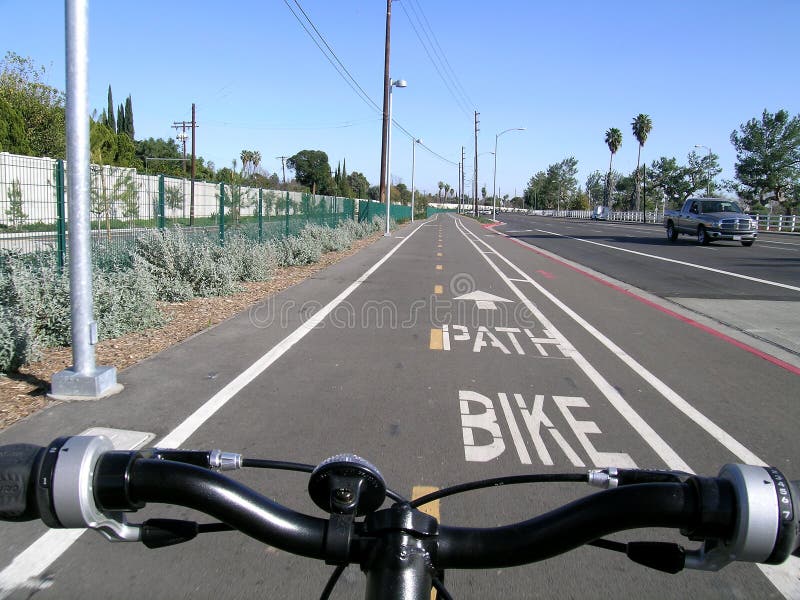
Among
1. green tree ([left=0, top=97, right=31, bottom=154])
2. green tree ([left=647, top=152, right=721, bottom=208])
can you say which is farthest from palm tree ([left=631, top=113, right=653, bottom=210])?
green tree ([left=0, top=97, right=31, bottom=154])

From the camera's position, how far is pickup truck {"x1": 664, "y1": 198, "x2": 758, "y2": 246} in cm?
2989

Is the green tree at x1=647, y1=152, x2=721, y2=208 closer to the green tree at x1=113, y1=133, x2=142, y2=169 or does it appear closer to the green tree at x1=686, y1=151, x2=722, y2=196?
the green tree at x1=686, y1=151, x2=722, y2=196

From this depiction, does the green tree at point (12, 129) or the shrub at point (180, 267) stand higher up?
the green tree at point (12, 129)

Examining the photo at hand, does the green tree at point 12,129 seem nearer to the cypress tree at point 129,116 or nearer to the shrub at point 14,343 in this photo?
the shrub at point 14,343

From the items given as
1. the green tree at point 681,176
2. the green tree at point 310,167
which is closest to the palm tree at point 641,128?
the green tree at point 681,176

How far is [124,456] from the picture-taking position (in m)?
1.65

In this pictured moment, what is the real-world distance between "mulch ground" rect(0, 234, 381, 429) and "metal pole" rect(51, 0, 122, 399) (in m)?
0.36

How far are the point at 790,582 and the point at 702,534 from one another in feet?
8.50

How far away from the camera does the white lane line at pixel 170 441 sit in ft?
11.1

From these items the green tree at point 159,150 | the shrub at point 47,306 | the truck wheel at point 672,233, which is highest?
the green tree at point 159,150

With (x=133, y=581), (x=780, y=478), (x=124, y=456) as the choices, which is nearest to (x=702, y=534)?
(x=780, y=478)

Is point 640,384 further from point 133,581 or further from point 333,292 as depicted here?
point 333,292

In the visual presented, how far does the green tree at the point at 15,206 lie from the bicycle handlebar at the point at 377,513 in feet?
29.0

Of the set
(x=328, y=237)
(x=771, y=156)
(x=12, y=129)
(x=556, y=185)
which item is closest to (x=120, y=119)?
(x=12, y=129)
